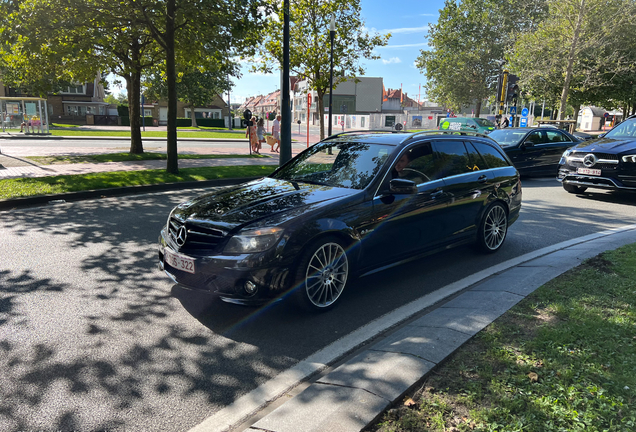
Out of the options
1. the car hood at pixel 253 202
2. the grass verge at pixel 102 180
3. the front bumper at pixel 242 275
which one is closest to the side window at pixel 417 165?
the car hood at pixel 253 202

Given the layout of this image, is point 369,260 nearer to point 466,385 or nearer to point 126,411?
point 466,385

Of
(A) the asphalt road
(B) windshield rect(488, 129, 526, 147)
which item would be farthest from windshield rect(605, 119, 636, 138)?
(A) the asphalt road

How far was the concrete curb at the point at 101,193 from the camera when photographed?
8773 mm

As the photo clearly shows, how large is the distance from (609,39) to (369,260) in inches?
1080

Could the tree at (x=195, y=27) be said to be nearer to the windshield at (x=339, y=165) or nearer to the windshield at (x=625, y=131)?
the windshield at (x=339, y=165)

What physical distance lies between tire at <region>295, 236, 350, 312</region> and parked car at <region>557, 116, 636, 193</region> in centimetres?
842

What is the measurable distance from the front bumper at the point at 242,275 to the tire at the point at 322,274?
180 millimetres

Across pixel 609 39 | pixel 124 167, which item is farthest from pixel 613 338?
pixel 609 39

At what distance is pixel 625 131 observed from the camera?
36.6 feet

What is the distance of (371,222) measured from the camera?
454 centimetres

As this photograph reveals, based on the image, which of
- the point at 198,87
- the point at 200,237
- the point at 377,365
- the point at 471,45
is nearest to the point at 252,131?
the point at 200,237

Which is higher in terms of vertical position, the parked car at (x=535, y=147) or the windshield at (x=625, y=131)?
the windshield at (x=625, y=131)

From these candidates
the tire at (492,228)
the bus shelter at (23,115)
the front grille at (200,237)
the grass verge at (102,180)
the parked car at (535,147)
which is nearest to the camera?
the front grille at (200,237)

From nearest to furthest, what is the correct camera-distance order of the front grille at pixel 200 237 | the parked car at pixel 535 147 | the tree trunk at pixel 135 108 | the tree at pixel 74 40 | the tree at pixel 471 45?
the front grille at pixel 200 237 < the tree at pixel 74 40 < the parked car at pixel 535 147 < the tree trunk at pixel 135 108 < the tree at pixel 471 45
